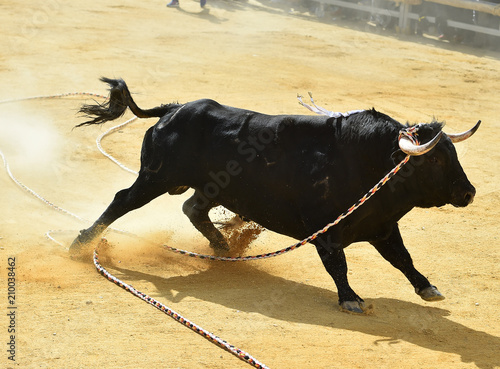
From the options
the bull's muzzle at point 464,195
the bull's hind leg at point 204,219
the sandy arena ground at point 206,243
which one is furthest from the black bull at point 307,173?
the sandy arena ground at point 206,243

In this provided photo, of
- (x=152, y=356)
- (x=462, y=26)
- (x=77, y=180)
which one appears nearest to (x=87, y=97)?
(x=77, y=180)

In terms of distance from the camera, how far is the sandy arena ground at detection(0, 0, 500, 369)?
5.84 meters

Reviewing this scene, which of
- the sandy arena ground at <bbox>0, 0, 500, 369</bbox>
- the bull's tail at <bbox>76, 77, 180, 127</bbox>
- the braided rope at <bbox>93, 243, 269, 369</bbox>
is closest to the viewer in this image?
the braided rope at <bbox>93, 243, 269, 369</bbox>

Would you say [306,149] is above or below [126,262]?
above

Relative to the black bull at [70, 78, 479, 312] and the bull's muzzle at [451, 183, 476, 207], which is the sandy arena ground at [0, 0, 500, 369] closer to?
the black bull at [70, 78, 479, 312]

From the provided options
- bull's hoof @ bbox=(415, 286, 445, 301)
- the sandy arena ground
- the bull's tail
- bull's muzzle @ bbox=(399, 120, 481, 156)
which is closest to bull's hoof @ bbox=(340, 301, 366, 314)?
the sandy arena ground

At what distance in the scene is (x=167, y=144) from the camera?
7.25 m

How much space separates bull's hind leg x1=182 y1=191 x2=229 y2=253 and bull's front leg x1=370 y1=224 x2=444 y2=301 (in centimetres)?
168

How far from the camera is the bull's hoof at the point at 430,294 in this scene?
22.2ft

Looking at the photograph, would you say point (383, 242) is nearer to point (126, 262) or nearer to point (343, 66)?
point (126, 262)

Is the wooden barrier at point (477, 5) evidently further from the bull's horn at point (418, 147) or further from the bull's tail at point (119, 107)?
the bull's horn at point (418, 147)

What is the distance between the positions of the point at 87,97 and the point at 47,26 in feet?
20.6

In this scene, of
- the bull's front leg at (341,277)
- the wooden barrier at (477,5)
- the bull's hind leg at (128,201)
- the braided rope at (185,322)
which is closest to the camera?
the braided rope at (185,322)

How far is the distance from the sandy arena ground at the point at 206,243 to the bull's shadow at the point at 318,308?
0.06ft
